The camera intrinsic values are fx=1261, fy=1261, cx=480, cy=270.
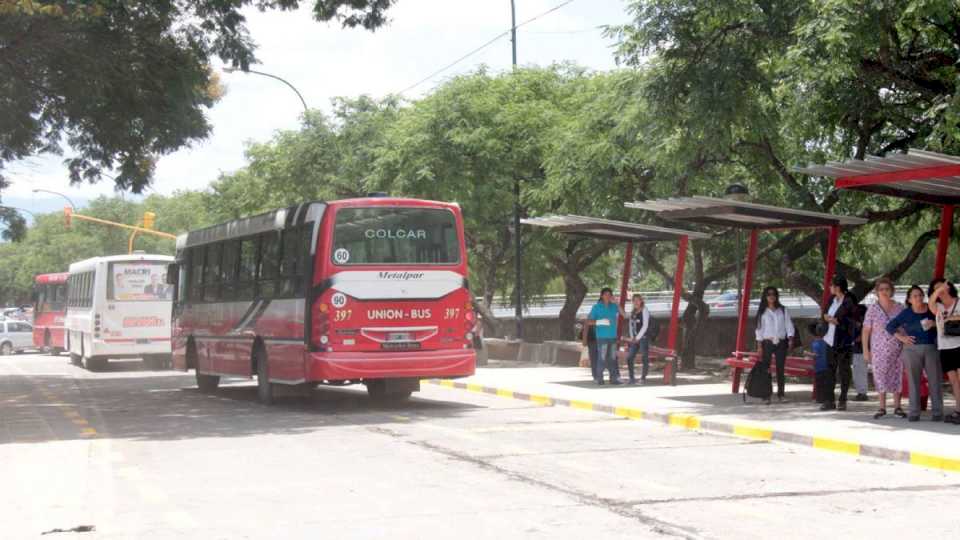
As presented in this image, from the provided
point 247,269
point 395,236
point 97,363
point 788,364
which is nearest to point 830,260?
point 788,364

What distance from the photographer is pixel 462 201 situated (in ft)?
98.9

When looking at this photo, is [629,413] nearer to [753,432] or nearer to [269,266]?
[753,432]

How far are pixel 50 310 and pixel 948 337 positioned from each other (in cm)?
3909

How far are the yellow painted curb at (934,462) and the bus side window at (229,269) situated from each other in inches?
504

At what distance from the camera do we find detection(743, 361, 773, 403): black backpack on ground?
1775 cm

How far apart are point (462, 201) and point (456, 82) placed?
145 inches

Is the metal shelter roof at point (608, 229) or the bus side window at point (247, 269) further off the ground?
the metal shelter roof at point (608, 229)

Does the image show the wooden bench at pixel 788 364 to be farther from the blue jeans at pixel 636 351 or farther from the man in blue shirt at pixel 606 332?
the man in blue shirt at pixel 606 332

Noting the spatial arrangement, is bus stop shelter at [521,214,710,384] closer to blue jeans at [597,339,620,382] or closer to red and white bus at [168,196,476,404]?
blue jeans at [597,339,620,382]

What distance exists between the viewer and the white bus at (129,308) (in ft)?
112

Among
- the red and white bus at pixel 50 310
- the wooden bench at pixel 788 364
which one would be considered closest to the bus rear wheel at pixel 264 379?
the wooden bench at pixel 788 364

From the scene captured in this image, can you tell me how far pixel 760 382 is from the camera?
17797 millimetres

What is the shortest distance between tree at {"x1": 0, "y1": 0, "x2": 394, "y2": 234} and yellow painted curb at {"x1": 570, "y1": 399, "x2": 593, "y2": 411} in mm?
7422

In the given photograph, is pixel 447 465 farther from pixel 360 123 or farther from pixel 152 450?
pixel 360 123
